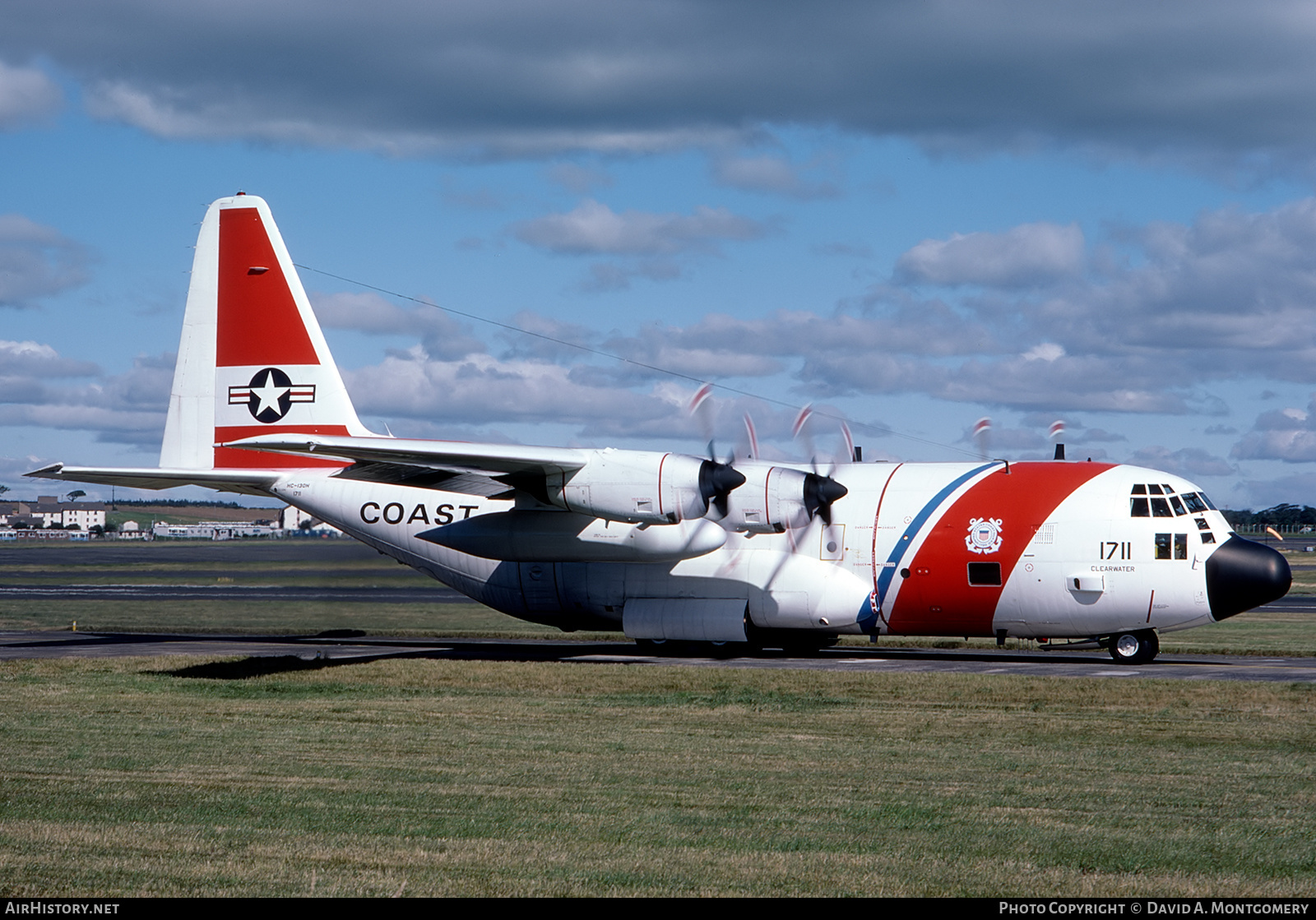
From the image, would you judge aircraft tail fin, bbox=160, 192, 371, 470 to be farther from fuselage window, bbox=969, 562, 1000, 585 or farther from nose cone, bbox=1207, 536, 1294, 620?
nose cone, bbox=1207, 536, 1294, 620

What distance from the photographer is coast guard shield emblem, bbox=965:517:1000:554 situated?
25.2m

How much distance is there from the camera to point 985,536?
25344mm

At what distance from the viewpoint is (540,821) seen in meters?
10.9

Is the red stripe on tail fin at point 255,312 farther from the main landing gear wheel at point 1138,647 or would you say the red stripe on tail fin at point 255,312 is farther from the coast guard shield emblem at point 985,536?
the main landing gear wheel at point 1138,647

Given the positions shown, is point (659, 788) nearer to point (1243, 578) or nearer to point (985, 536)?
point (985, 536)

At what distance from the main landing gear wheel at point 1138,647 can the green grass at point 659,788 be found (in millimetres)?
4511

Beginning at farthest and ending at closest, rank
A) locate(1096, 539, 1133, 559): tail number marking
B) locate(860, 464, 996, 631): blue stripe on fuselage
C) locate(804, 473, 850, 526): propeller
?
locate(860, 464, 996, 631): blue stripe on fuselage
locate(804, 473, 850, 526): propeller
locate(1096, 539, 1133, 559): tail number marking

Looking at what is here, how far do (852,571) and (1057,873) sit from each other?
1718 cm

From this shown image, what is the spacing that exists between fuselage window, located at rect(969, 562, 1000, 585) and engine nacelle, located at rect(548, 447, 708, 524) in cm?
598

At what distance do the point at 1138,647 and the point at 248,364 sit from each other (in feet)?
67.7

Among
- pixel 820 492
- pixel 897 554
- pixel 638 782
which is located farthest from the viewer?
pixel 897 554

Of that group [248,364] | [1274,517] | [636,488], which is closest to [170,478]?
[248,364]

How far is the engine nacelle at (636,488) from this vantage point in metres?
22.8

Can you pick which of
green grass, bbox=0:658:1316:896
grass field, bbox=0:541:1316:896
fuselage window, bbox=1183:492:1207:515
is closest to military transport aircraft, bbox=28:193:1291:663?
fuselage window, bbox=1183:492:1207:515
